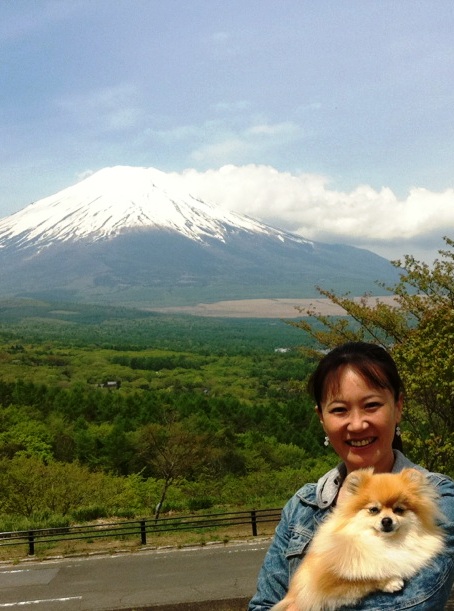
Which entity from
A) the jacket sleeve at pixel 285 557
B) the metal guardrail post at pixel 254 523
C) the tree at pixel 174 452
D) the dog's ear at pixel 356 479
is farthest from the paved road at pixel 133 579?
the tree at pixel 174 452

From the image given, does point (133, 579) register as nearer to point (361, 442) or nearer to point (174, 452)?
point (361, 442)

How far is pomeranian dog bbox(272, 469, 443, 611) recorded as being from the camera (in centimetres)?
202

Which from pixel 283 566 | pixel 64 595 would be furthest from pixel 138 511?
pixel 283 566

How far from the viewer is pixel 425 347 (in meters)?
13.2

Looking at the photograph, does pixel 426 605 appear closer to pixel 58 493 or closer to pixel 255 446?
pixel 58 493

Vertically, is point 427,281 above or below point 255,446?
above

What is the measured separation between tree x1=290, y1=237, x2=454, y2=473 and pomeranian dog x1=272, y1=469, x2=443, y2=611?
1084 centimetres

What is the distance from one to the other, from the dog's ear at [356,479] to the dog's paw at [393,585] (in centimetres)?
31

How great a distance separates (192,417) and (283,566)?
49187 millimetres

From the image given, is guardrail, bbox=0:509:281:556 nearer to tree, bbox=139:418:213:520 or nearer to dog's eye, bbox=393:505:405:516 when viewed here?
tree, bbox=139:418:213:520

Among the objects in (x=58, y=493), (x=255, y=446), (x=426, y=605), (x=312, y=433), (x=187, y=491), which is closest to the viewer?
(x=426, y=605)

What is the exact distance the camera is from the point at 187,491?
36.1 meters

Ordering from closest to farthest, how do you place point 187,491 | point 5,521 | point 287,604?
point 287,604, point 5,521, point 187,491

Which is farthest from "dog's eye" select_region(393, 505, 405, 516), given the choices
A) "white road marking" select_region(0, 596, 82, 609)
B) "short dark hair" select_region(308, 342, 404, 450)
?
"white road marking" select_region(0, 596, 82, 609)
